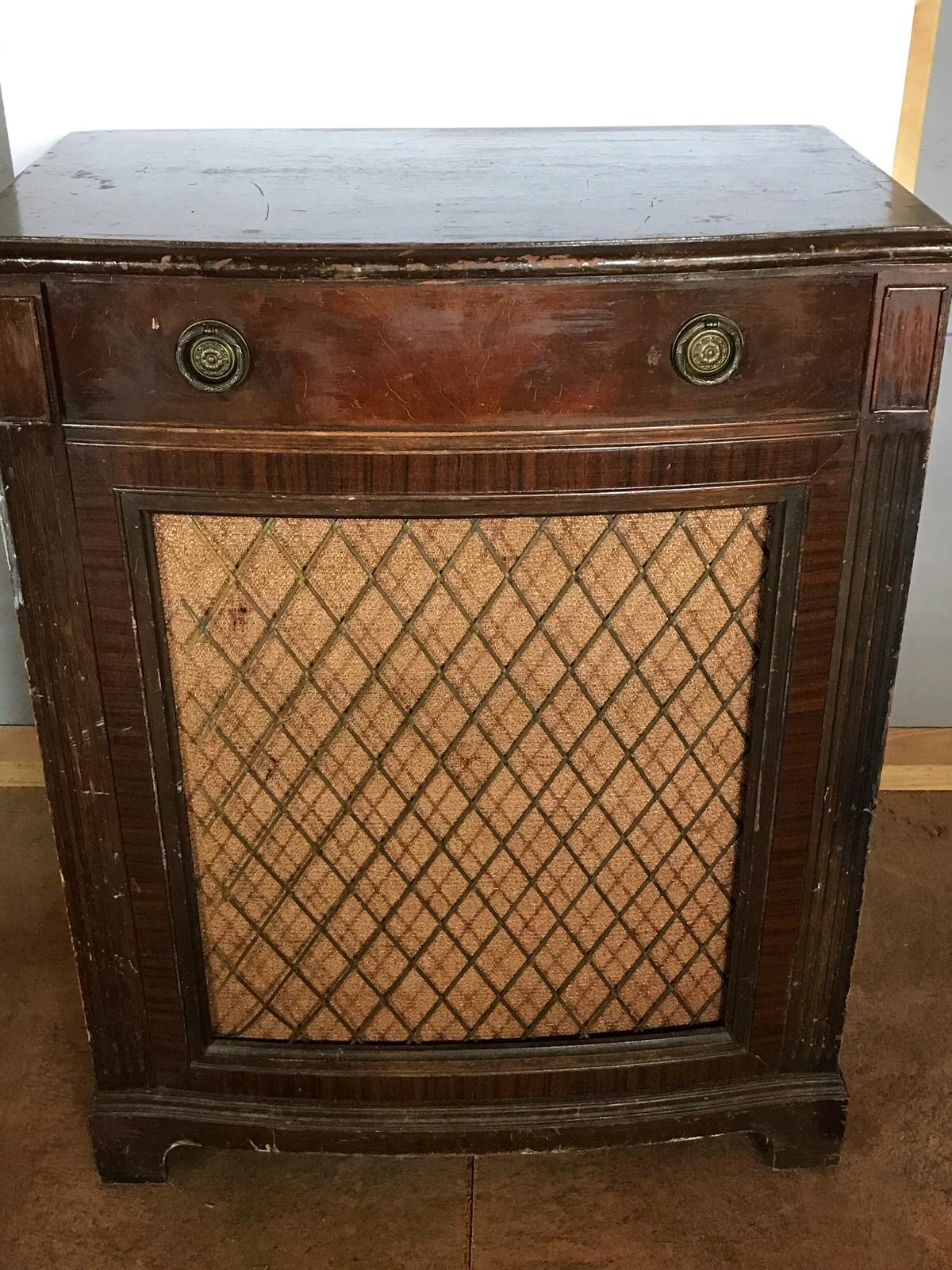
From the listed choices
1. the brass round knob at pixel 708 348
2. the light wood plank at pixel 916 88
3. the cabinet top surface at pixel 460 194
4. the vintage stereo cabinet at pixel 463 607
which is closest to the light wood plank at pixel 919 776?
the vintage stereo cabinet at pixel 463 607

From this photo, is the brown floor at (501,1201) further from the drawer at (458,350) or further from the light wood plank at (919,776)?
the drawer at (458,350)

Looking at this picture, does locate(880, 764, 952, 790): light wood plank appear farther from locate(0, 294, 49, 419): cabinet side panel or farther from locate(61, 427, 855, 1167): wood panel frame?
locate(0, 294, 49, 419): cabinet side panel

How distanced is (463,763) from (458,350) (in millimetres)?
377

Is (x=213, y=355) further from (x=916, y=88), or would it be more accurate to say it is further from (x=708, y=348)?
(x=916, y=88)

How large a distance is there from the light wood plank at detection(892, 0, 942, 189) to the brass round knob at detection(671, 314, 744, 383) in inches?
24.3

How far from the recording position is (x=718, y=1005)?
1.32m

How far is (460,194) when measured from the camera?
1.09m

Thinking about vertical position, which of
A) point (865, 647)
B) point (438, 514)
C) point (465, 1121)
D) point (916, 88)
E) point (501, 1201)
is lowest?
point (501, 1201)

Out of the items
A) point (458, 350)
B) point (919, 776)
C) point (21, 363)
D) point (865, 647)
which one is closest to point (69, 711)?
point (21, 363)

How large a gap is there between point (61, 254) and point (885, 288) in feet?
2.01

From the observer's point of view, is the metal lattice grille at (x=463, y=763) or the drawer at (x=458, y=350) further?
the metal lattice grille at (x=463, y=763)

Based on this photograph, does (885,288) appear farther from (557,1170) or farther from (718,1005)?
(557,1170)

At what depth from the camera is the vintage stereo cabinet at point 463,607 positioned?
974mm

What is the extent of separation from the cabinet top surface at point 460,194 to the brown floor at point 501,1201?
38.5 inches
